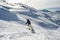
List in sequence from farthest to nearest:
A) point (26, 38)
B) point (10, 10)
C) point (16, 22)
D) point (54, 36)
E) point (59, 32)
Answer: point (10, 10), point (16, 22), point (59, 32), point (54, 36), point (26, 38)

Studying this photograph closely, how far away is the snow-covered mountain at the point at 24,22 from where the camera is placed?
20792 mm

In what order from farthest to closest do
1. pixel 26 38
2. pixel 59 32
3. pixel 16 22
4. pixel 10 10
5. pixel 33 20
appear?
pixel 10 10
pixel 33 20
pixel 16 22
pixel 59 32
pixel 26 38

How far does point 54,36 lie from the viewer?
2166cm

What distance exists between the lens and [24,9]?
34.2m

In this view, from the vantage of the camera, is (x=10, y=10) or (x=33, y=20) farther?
(x=10, y=10)

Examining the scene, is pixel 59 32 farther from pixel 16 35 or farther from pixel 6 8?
pixel 6 8

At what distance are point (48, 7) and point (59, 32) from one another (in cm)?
1383

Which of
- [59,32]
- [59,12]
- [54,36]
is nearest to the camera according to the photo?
[54,36]

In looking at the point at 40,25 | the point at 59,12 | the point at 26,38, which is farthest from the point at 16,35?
the point at 59,12

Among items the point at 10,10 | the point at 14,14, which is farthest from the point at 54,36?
the point at 10,10

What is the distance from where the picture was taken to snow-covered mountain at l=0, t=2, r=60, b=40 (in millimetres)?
20792

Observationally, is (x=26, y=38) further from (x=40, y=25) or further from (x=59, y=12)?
(x=59, y=12)

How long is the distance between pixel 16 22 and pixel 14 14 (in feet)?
13.4

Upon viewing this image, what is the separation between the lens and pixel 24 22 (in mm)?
26906
